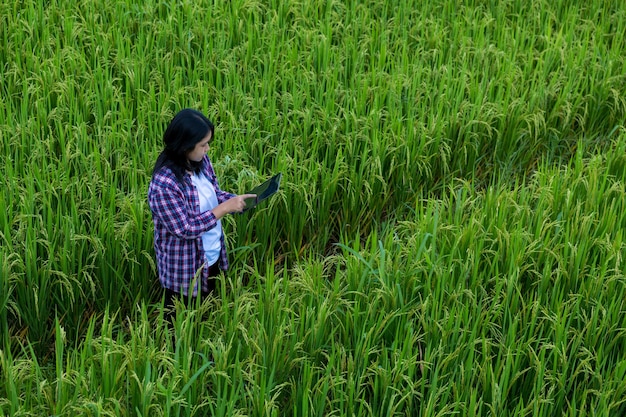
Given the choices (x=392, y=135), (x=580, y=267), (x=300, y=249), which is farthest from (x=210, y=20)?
(x=580, y=267)

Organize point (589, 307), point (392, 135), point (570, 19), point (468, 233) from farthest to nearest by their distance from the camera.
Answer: point (570, 19) < point (392, 135) < point (468, 233) < point (589, 307)

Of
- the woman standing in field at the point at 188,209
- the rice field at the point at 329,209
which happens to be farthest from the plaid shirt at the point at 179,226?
the rice field at the point at 329,209

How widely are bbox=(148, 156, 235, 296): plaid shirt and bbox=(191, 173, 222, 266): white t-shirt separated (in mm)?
42

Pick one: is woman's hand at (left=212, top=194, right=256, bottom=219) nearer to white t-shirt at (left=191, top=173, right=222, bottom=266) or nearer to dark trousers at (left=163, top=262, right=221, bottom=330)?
white t-shirt at (left=191, top=173, right=222, bottom=266)

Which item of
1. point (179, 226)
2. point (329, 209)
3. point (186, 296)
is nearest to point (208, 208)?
point (179, 226)

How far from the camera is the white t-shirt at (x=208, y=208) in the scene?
2996mm

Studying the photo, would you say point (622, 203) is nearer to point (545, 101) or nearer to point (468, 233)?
point (468, 233)

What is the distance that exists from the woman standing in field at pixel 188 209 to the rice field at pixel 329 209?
0.14 metres

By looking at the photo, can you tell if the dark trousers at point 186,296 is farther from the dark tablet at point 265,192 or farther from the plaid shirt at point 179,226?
the dark tablet at point 265,192

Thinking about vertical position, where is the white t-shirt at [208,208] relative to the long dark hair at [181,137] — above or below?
below

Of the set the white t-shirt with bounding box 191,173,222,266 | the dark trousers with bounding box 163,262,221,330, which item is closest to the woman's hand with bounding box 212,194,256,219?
the white t-shirt with bounding box 191,173,222,266

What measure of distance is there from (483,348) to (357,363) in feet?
1.49

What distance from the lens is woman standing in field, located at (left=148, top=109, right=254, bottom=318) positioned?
9.05 feet

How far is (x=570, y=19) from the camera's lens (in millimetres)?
5746
